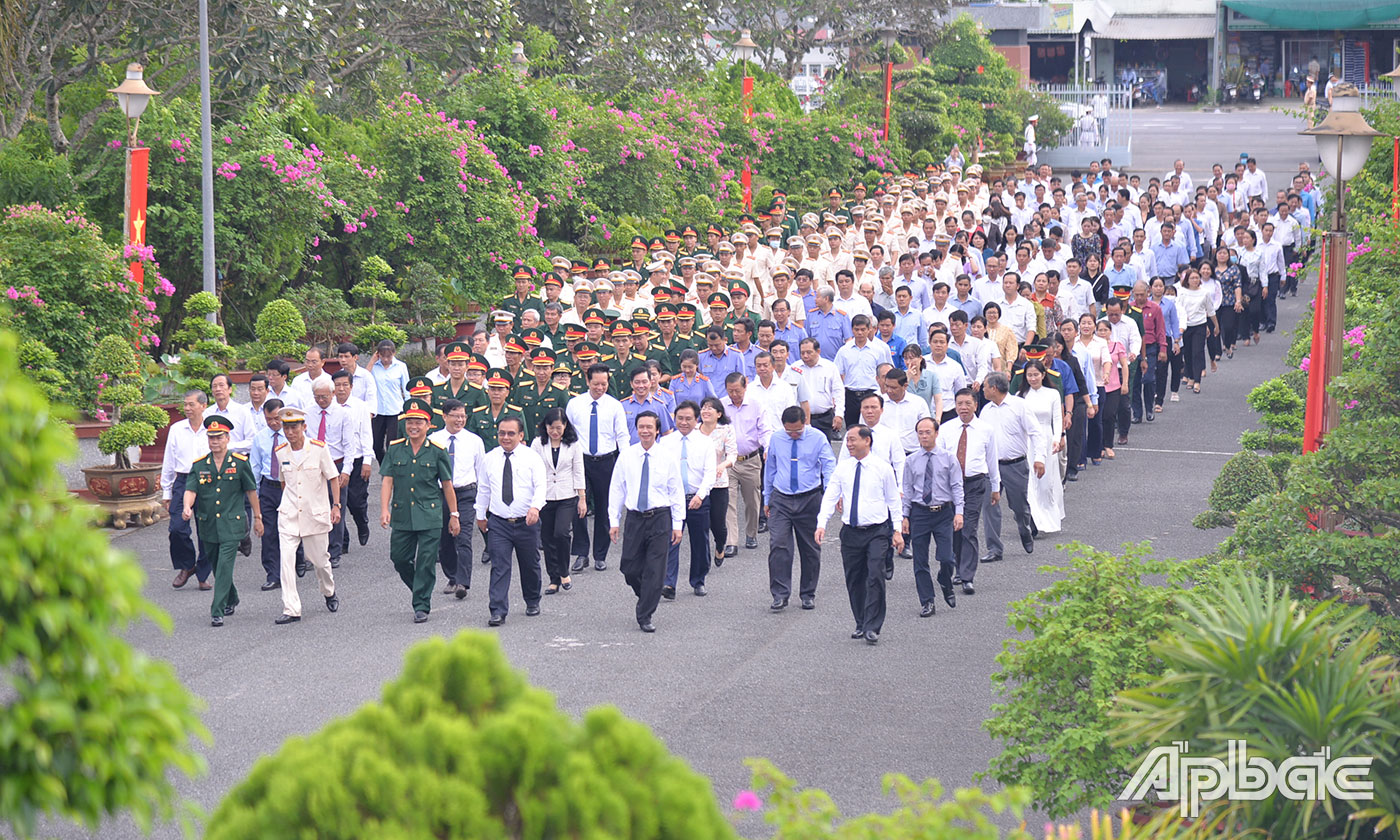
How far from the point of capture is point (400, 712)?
4.37m

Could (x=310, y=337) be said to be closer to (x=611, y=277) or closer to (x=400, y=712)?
(x=611, y=277)

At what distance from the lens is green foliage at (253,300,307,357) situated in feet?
62.0

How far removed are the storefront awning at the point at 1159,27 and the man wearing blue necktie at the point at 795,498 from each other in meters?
53.9

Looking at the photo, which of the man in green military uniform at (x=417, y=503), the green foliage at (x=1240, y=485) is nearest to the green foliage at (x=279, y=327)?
the man in green military uniform at (x=417, y=503)

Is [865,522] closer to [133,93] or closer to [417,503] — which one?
[417,503]

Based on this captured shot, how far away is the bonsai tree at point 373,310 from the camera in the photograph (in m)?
19.5

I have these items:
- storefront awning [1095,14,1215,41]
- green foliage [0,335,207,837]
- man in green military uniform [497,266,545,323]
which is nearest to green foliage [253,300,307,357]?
man in green military uniform [497,266,545,323]

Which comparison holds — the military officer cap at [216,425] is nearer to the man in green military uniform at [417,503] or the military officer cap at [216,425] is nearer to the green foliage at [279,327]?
the man in green military uniform at [417,503]

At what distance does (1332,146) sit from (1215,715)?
6078 mm

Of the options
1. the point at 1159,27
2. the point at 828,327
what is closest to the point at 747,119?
the point at 828,327

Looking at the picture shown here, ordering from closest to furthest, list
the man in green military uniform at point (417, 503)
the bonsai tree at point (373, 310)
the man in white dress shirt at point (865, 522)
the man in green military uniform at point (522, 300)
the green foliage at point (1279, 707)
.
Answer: the green foliage at point (1279, 707) → the man in white dress shirt at point (865, 522) → the man in green military uniform at point (417, 503) → the man in green military uniform at point (522, 300) → the bonsai tree at point (373, 310)

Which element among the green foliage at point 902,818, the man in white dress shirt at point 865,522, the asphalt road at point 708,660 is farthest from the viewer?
the man in white dress shirt at point 865,522

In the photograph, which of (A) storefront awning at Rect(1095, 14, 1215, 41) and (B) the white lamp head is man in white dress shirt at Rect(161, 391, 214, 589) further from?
(A) storefront awning at Rect(1095, 14, 1215, 41)

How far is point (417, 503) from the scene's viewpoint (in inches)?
484
